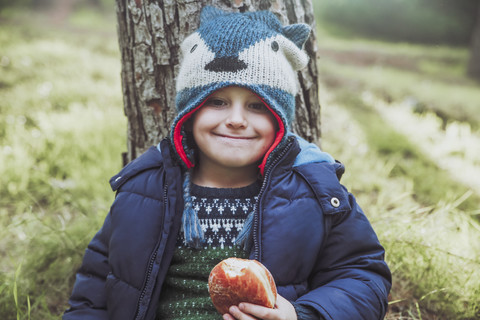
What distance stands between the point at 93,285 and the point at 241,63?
1.14 meters

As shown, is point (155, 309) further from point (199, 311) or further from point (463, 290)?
point (463, 290)

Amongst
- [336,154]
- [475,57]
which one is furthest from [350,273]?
[475,57]

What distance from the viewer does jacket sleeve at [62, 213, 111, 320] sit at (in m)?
1.61

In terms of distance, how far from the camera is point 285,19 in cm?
198

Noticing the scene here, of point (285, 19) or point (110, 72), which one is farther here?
point (110, 72)

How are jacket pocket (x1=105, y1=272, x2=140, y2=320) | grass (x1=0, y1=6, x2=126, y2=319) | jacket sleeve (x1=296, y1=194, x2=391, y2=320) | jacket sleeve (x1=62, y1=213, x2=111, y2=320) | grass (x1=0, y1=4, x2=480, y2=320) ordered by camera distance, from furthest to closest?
grass (x1=0, y1=6, x2=126, y2=319) → grass (x1=0, y1=4, x2=480, y2=320) → jacket sleeve (x1=62, y1=213, x2=111, y2=320) → jacket pocket (x1=105, y1=272, x2=140, y2=320) → jacket sleeve (x1=296, y1=194, x2=391, y2=320)

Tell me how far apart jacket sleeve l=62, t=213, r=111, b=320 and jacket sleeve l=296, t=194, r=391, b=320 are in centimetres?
86

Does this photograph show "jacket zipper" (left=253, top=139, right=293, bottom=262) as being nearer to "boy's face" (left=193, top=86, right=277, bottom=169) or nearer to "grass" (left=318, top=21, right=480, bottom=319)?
"boy's face" (left=193, top=86, right=277, bottom=169)

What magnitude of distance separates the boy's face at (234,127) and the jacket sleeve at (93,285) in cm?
60

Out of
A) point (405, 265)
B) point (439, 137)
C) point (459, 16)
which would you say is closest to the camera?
point (405, 265)

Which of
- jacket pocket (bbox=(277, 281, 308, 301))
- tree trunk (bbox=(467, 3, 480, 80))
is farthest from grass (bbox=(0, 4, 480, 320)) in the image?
jacket pocket (bbox=(277, 281, 308, 301))

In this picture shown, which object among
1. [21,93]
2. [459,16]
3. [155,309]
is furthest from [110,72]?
[459,16]

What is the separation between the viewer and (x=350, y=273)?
145 cm

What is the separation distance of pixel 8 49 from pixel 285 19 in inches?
220
